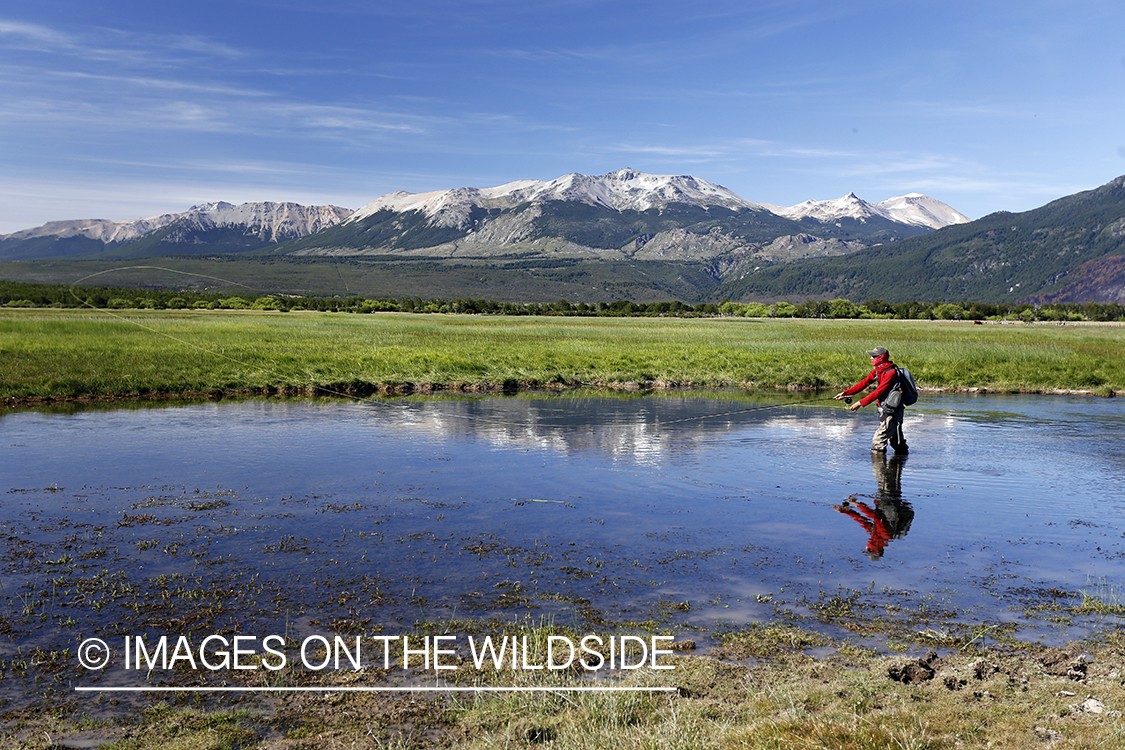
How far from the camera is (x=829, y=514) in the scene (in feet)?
47.8

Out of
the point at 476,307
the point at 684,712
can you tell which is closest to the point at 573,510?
the point at 684,712

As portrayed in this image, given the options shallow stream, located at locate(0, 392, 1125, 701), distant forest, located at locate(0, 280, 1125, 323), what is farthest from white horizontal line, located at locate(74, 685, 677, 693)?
distant forest, located at locate(0, 280, 1125, 323)

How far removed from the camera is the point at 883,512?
14.7 metres

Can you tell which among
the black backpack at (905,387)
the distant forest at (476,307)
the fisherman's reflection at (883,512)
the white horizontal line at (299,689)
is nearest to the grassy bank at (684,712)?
the white horizontal line at (299,689)

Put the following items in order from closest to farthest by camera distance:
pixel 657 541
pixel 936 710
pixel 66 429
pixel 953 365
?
→ pixel 936 710
pixel 657 541
pixel 66 429
pixel 953 365

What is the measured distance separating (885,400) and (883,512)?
5.62m

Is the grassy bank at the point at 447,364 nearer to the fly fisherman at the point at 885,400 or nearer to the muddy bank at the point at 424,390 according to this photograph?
the muddy bank at the point at 424,390

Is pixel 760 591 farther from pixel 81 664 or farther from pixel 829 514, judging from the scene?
pixel 81 664

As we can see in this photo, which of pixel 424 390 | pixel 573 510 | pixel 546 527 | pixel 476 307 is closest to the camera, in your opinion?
pixel 546 527

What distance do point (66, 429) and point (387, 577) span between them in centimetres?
1759

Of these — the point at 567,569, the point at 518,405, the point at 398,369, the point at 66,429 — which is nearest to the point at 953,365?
the point at 518,405

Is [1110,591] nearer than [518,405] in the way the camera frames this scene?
Yes

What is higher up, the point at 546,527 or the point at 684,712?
the point at 684,712

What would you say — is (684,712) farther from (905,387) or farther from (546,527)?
(905,387)
